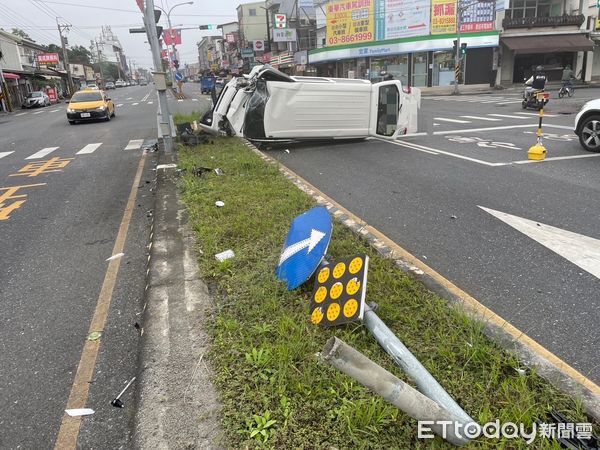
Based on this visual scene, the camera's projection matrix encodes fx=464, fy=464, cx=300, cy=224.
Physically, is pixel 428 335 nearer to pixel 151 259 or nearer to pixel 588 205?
pixel 151 259

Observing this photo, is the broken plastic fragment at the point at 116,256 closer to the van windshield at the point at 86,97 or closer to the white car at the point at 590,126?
the white car at the point at 590,126

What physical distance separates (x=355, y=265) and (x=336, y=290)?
237mm

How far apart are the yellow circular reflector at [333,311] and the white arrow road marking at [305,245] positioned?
1.91ft

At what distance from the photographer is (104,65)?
433 ft

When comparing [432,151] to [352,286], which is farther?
[432,151]

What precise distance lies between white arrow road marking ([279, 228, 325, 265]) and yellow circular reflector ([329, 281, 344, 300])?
436mm

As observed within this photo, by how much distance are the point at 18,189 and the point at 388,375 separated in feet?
29.2

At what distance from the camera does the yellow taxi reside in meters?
21.0

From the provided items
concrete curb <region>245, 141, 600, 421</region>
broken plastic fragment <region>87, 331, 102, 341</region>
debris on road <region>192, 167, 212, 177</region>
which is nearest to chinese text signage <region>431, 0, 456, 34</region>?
debris on road <region>192, 167, 212, 177</region>

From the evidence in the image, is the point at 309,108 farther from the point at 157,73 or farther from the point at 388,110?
the point at 157,73

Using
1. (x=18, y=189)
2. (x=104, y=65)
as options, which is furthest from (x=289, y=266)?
(x=104, y=65)

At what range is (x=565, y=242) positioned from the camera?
488 centimetres

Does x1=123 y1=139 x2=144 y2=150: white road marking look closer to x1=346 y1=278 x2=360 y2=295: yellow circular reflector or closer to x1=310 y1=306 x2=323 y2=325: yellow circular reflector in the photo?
x1=310 y1=306 x2=323 y2=325: yellow circular reflector

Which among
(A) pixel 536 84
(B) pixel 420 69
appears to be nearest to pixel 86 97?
(A) pixel 536 84
